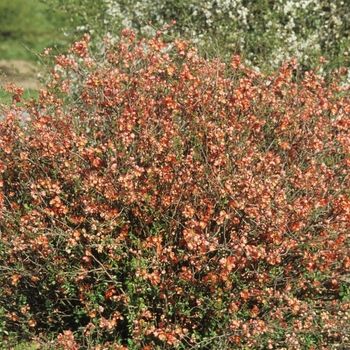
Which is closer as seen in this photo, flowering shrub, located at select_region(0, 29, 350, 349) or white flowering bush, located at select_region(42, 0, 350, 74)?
flowering shrub, located at select_region(0, 29, 350, 349)

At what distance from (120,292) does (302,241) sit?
1188 millimetres

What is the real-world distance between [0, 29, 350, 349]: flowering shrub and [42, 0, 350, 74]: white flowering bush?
316 centimetres

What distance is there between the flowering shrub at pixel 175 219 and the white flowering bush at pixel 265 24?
3164mm

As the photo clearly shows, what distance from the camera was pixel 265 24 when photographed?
8289 mm

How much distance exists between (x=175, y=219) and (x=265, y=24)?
453cm

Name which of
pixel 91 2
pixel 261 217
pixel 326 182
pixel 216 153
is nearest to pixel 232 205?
pixel 261 217

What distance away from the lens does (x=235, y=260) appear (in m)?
4.07

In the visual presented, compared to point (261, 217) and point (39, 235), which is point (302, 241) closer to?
point (261, 217)

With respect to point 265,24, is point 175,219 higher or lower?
lower

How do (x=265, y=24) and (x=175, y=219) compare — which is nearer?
(x=175, y=219)

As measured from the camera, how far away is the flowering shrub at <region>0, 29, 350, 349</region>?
4.19 m

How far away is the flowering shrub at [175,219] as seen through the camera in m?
4.19

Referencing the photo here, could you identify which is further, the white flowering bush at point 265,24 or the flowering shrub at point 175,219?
the white flowering bush at point 265,24

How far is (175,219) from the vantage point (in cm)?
436
